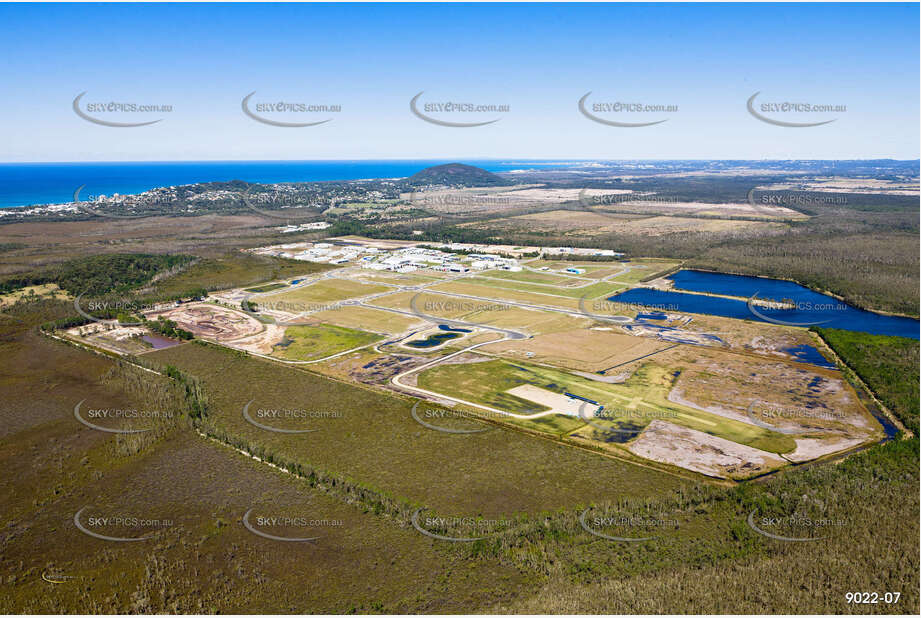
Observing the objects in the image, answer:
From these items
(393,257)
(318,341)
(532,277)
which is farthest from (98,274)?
(532,277)

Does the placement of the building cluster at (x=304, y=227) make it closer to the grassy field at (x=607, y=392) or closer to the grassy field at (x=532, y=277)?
the grassy field at (x=532, y=277)

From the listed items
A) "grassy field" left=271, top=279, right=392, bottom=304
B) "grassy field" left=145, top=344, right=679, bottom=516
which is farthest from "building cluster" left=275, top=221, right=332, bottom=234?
"grassy field" left=145, top=344, right=679, bottom=516

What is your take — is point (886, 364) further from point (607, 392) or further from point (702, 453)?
point (702, 453)

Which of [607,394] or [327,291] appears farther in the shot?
[327,291]

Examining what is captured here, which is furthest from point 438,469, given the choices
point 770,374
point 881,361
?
point 881,361

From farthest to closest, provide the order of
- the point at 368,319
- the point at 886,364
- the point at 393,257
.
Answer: the point at 393,257
the point at 368,319
the point at 886,364

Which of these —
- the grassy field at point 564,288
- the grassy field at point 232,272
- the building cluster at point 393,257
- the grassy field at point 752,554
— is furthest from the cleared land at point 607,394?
the grassy field at point 232,272
